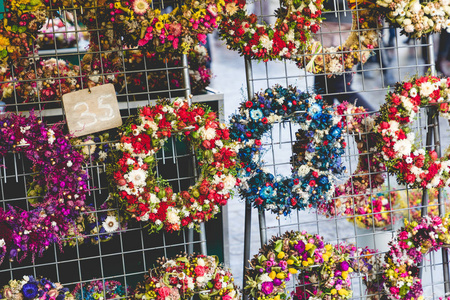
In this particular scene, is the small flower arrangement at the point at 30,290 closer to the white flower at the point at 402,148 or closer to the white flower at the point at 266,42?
the white flower at the point at 266,42

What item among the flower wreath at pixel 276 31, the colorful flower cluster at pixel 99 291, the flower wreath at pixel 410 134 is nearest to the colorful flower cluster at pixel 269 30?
the flower wreath at pixel 276 31

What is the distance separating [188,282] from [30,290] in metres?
0.79

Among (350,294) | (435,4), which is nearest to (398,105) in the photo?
(435,4)

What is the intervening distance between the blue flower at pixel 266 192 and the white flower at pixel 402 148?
0.80m

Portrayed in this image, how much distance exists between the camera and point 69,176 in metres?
2.38

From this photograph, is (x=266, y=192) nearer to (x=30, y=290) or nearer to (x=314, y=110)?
(x=314, y=110)

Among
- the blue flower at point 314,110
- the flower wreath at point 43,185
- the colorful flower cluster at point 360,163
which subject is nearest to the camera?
the flower wreath at point 43,185

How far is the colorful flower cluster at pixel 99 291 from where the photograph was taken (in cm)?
259

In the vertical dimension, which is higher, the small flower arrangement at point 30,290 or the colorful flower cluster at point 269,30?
the colorful flower cluster at point 269,30

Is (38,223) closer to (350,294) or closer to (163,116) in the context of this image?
(163,116)

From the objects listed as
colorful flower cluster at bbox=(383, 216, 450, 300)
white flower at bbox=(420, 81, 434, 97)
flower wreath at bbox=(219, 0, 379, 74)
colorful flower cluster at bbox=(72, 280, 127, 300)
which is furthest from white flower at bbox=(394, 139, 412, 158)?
colorful flower cluster at bbox=(72, 280, 127, 300)

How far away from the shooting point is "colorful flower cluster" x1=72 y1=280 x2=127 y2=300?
259 centimetres

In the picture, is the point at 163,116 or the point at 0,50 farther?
the point at 163,116

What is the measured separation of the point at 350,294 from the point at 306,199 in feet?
1.97
